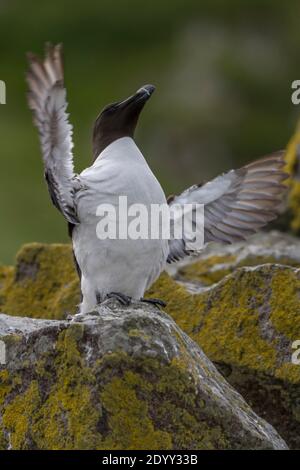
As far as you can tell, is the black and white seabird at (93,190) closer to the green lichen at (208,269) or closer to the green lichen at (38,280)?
the green lichen at (38,280)

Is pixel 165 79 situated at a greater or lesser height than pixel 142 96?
greater

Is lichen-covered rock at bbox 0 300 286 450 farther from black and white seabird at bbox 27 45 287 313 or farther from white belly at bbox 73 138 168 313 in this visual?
white belly at bbox 73 138 168 313

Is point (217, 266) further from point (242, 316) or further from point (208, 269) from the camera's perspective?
point (242, 316)

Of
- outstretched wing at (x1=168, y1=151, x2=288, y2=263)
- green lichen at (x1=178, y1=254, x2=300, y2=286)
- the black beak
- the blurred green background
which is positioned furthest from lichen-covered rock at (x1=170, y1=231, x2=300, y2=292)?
the blurred green background

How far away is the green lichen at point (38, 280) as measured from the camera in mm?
9336

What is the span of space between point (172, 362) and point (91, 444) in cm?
60

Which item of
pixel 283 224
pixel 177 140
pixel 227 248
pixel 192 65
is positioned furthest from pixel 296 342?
pixel 192 65

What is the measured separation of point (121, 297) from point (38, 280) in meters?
2.25

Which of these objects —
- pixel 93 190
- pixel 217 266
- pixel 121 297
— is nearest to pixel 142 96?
pixel 93 190

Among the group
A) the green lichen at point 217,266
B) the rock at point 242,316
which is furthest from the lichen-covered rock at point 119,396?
the green lichen at point 217,266

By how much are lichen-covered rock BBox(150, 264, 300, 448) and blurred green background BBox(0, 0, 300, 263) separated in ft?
50.8

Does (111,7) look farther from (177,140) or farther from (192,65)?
(177,140)

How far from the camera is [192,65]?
34.5 metres

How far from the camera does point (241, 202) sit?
9.26m
